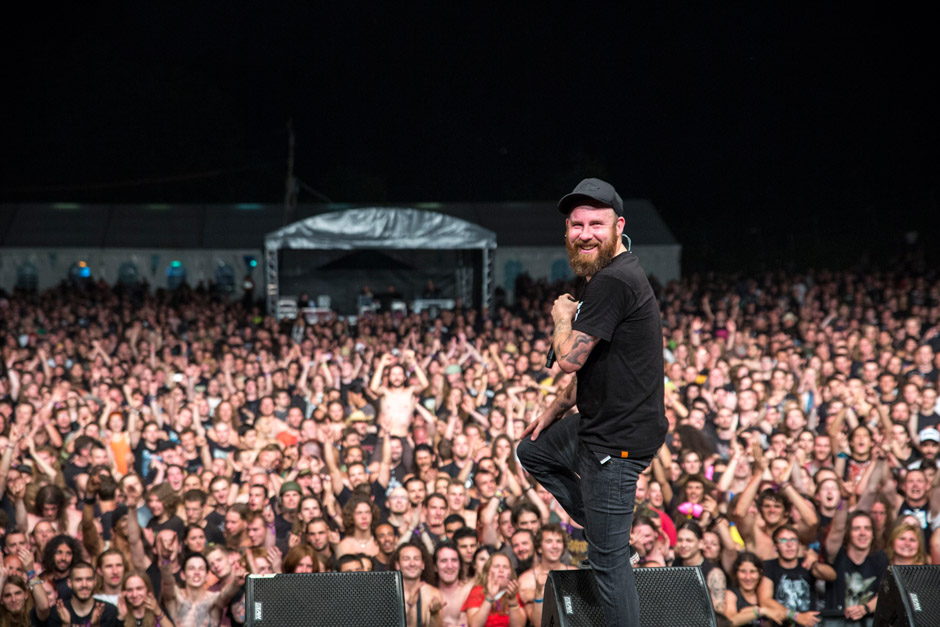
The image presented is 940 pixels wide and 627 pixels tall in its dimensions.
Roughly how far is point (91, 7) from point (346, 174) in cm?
2094

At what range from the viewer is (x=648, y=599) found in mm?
3510

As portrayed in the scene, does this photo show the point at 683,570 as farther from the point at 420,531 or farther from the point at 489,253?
the point at 489,253

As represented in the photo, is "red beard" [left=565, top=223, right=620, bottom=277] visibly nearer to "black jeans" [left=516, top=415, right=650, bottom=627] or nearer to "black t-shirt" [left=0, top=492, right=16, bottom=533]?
"black jeans" [left=516, top=415, right=650, bottom=627]

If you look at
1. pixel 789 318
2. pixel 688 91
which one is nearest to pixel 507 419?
pixel 789 318

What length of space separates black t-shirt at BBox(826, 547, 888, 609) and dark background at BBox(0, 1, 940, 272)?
2008cm

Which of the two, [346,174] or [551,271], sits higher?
[346,174]

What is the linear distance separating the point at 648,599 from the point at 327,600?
122cm

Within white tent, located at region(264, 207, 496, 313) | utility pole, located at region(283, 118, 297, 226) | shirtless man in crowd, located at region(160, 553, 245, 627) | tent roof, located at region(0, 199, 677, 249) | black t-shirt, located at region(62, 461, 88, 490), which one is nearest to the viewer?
shirtless man in crowd, located at region(160, 553, 245, 627)

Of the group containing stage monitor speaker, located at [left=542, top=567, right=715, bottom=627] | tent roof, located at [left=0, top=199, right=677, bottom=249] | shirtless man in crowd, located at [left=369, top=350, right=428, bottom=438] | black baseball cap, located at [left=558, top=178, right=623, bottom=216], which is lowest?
stage monitor speaker, located at [left=542, top=567, right=715, bottom=627]

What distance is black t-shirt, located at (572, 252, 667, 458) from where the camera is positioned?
2928 millimetres

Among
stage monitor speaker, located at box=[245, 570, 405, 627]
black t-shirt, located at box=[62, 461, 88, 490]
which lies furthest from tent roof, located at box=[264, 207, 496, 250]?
stage monitor speaker, located at box=[245, 570, 405, 627]

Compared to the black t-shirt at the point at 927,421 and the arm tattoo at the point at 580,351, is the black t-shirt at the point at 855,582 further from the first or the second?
the arm tattoo at the point at 580,351

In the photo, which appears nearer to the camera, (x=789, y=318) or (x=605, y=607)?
(x=605, y=607)

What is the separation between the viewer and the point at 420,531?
6.13 metres
